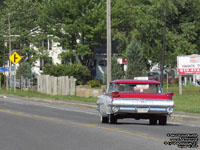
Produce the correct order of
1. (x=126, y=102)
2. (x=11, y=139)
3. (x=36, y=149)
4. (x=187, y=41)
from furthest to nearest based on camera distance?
(x=187, y=41) → (x=126, y=102) → (x=11, y=139) → (x=36, y=149)

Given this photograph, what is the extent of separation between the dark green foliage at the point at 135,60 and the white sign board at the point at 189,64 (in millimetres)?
23475

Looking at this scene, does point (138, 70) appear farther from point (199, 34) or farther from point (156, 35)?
point (199, 34)

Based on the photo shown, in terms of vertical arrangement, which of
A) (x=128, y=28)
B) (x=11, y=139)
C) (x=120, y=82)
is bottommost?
(x=11, y=139)

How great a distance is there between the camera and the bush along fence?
172 feet

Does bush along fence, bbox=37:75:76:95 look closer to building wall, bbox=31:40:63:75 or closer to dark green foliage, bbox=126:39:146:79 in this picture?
dark green foliage, bbox=126:39:146:79

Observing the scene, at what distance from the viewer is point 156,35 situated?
262ft

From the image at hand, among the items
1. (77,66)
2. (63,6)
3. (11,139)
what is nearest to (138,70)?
(77,66)

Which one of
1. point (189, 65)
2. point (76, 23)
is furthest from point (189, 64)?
point (76, 23)

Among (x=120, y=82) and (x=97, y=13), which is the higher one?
(x=97, y=13)

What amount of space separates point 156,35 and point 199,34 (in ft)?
27.7

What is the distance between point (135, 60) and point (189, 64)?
83.7ft

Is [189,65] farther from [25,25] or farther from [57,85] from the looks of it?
[25,25]

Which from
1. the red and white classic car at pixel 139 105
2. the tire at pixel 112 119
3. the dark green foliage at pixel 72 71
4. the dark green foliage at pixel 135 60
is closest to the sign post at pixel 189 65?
the dark green foliage at pixel 135 60

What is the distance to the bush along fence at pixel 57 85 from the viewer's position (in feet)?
172
